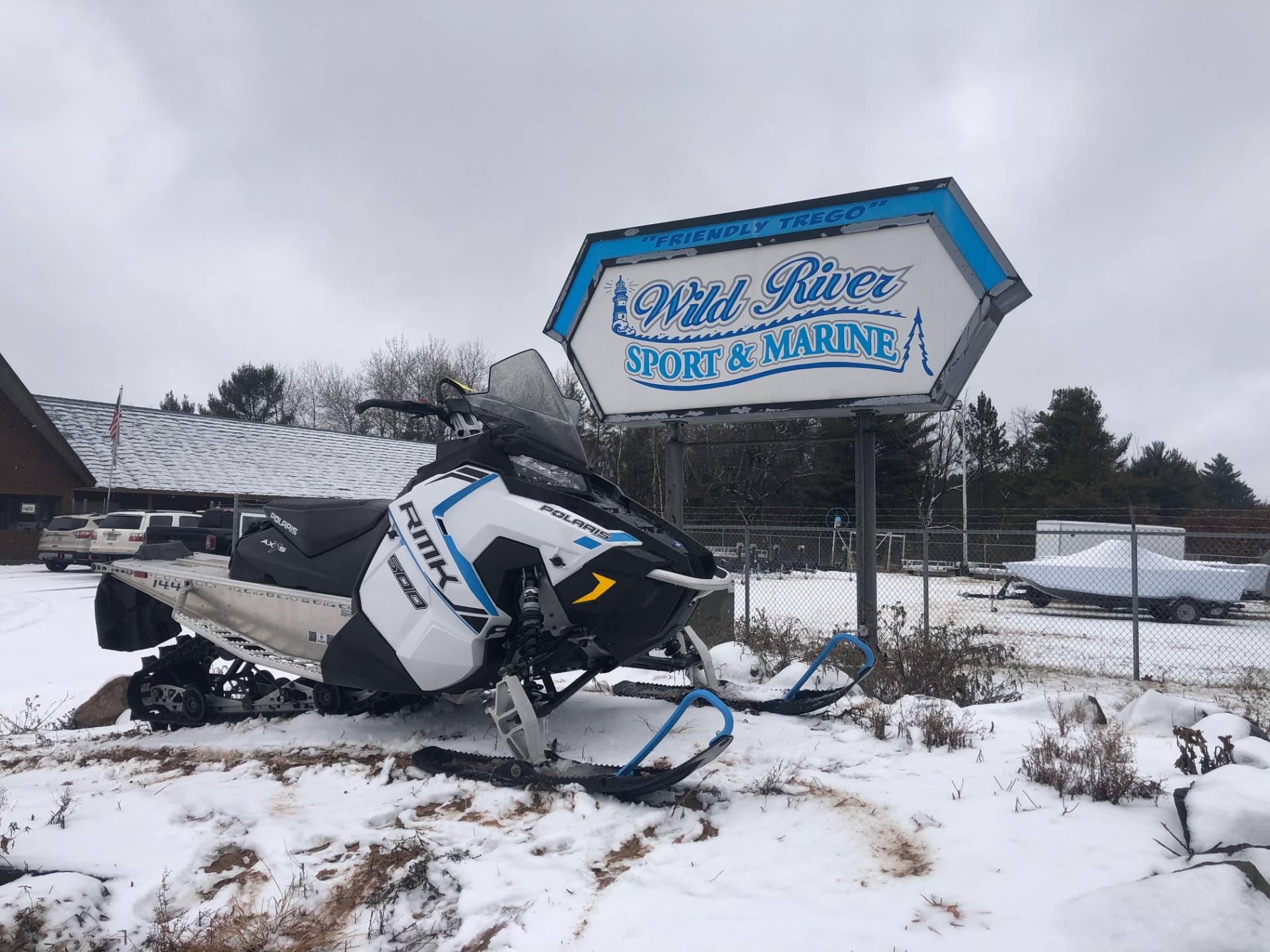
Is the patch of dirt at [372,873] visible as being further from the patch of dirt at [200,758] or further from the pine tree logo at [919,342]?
the pine tree logo at [919,342]

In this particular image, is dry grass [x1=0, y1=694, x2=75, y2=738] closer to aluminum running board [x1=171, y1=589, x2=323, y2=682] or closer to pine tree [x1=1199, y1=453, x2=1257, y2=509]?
aluminum running board [x1=171, y1=589, x2=323, y2=682]

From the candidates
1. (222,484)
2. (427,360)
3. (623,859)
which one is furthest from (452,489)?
(427,360)

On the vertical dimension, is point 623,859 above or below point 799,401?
below

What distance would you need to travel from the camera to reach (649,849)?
9.87 feet

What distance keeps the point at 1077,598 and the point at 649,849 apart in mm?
14210

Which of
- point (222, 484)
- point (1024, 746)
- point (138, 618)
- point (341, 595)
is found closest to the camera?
point (1024, 746)

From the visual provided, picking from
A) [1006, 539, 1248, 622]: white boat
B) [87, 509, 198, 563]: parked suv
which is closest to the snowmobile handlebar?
[1006, 539, 1248, 622]: white boat

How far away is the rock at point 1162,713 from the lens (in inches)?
172

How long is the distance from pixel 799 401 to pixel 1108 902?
5.86m

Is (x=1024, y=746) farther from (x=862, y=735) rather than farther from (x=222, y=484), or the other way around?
(x=222, y=484)

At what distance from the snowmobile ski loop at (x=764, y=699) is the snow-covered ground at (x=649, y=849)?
200mm

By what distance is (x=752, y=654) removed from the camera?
7.02m

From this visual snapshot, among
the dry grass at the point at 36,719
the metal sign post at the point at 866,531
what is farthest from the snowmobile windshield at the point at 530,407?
the metal sign post at the point at 866,531

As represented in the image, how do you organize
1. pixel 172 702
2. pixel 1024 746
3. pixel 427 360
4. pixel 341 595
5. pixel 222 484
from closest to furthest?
pixel 1024 746
pixel 341 595
pixel 172 702
pixel 222 484
pixel 427 360
